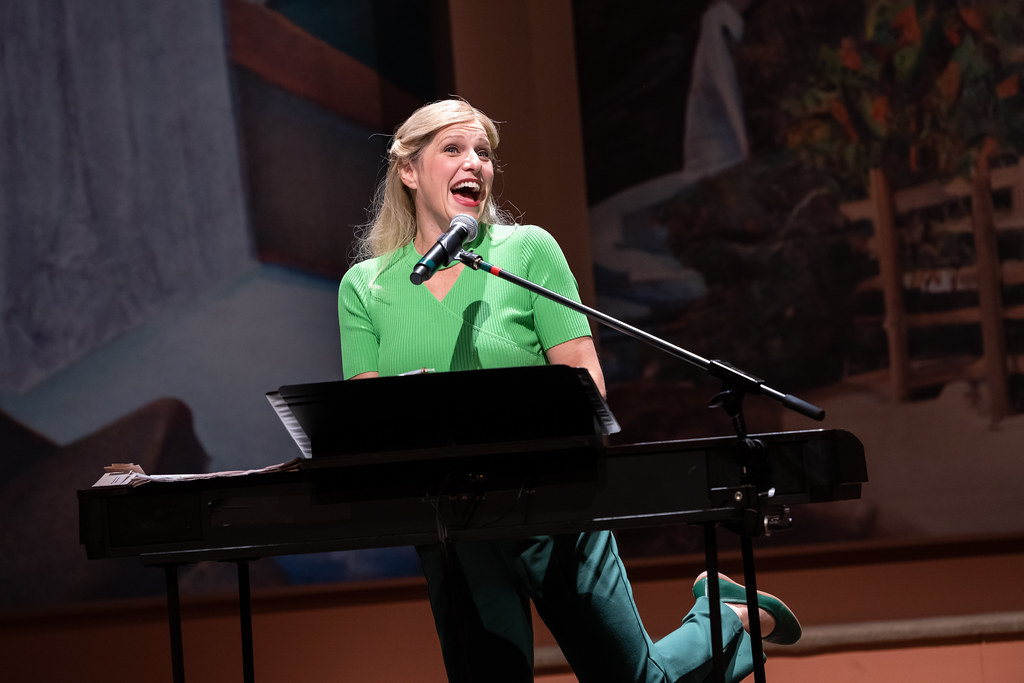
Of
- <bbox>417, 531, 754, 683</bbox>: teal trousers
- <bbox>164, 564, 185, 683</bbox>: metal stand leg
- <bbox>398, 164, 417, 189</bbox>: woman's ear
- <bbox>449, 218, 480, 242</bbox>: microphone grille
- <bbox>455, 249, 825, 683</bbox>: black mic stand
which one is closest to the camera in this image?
<bbox>455, 249, 825, 683</bbox>: black mic stand

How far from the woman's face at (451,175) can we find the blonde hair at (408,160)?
20mm

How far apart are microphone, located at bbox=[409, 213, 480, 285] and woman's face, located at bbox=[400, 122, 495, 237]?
263mm

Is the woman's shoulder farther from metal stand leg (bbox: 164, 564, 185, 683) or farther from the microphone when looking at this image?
metal stand leg (bbox: 164, 564, 185, 683)

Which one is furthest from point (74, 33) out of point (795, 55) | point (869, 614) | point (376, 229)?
point (869, 614)

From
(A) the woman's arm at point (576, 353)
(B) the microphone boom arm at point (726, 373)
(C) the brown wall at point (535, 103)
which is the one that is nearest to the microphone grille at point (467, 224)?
(B) the microphone boom arm at point (726, 373)

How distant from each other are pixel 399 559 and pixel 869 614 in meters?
1.66

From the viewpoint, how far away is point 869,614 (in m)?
3.59

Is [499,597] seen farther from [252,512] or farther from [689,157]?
[689,157]

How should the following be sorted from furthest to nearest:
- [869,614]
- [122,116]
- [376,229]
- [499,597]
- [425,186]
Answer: [122,116] < [869,614] < [376,229] < [425,186] < [499,597]

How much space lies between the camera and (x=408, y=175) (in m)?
2.36

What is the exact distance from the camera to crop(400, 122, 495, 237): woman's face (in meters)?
2.26

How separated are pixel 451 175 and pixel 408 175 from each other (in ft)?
0.47

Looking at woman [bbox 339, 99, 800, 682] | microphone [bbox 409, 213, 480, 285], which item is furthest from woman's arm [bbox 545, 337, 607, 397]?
microphone [bbox 409, 213, 480, 285]

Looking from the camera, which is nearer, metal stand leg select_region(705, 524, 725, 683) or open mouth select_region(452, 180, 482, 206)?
metal stand leg select_region(705, 524, 725, 683)
